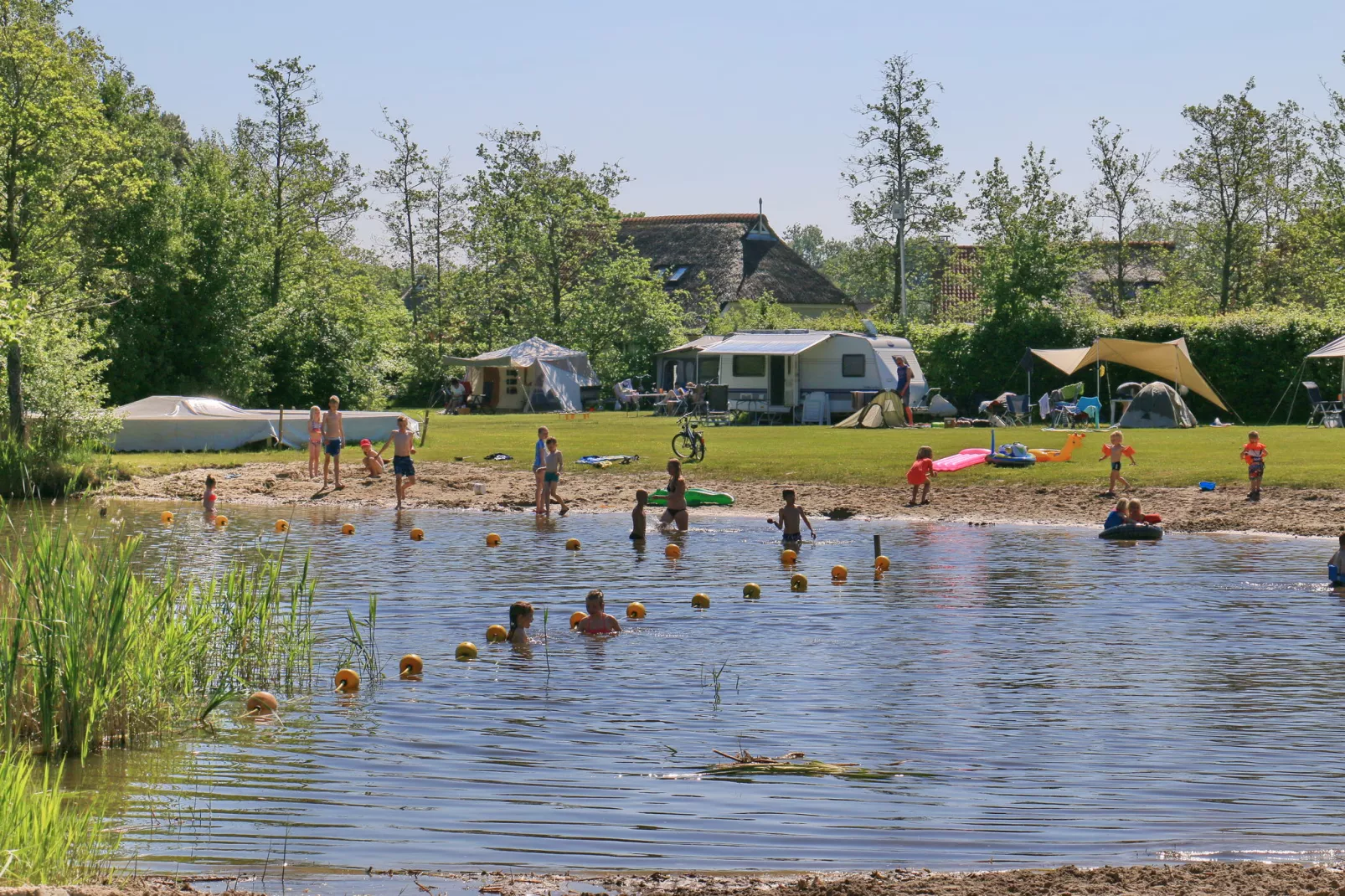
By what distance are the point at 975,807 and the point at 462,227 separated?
2715 inches

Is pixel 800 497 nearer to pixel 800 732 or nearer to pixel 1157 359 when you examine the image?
pixel 800 732

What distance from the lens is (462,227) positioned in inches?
2953

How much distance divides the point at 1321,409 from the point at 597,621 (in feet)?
110

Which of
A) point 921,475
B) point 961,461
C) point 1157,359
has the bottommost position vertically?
point 921,475

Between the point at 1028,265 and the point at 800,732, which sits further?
the point at 1028,265

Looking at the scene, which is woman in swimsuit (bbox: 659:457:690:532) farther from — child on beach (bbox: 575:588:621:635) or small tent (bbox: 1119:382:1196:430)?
small tent (bbox: 1119:382:1196:430)

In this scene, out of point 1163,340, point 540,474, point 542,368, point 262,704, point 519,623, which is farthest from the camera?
point 542,368

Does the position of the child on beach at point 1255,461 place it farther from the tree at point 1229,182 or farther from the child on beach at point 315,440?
the tree at point 1229,182

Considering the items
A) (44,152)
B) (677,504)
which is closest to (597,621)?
(677,504)

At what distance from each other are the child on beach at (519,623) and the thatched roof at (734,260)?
63.8 meters

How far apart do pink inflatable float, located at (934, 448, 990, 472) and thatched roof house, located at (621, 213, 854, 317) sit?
154ft

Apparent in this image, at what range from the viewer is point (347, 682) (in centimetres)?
1209

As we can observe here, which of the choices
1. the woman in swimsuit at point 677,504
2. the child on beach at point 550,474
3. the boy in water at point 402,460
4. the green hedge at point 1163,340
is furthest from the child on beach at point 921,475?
the green hedge at point 1163,340

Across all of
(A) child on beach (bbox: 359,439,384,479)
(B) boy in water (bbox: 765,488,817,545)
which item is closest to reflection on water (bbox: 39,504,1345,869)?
(B) boy in water (bbox: 765,488,817,545)
